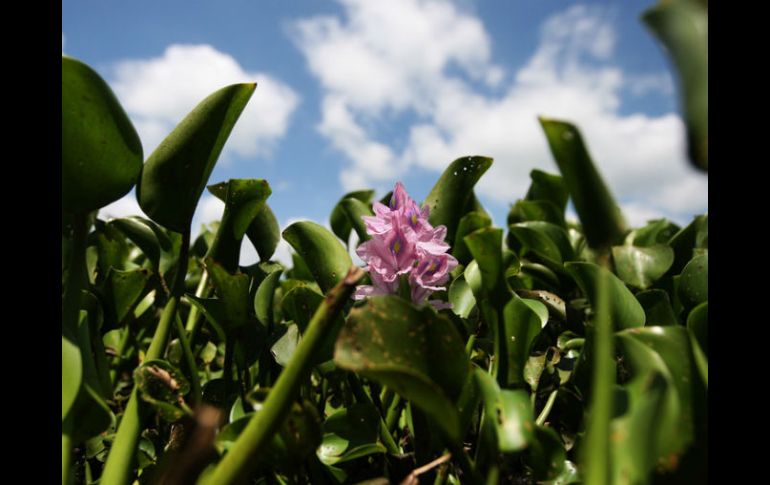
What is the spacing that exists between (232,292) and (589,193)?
50cm

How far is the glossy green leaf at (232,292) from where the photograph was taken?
2.41 ft

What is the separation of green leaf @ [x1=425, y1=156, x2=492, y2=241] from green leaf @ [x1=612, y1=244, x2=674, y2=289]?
0.28m

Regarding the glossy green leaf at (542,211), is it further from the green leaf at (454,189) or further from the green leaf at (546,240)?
the green leaf at (454,189)

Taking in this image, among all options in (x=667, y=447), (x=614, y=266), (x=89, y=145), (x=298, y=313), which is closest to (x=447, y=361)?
(x=667, y=447)

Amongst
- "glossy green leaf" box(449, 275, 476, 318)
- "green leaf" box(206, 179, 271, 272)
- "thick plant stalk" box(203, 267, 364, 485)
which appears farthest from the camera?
"glossy green leaf" box(449, 275, 476, 318)

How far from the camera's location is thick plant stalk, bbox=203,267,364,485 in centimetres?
43

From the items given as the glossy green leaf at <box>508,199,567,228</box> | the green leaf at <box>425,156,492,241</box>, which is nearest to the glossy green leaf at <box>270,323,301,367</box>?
the green leaf at <box>425,156,492,241</box>

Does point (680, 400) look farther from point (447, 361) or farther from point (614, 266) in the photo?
point (614, 266)

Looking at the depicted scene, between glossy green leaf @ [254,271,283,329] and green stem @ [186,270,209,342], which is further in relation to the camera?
green stem @ [186,270,209,342]

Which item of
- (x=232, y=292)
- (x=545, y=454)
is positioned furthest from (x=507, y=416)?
(x=232, y=292)

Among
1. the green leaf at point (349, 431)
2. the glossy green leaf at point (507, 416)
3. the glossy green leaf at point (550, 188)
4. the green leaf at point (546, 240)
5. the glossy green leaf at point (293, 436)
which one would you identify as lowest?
the green leaf at point (349, 431)

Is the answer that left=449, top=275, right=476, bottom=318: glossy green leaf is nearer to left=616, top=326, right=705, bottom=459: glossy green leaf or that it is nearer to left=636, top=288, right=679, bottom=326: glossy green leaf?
left=636, top=288, right=679, bottom=326: glossy green leaf

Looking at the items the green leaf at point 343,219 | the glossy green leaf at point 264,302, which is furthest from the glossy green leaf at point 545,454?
the green leaf at point 343,219

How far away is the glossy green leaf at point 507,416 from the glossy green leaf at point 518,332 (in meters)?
0.16
